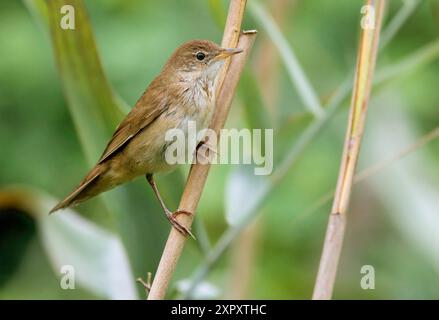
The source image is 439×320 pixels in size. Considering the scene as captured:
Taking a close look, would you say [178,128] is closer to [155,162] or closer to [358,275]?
[155,162]

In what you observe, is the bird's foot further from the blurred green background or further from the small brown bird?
the small brown bird

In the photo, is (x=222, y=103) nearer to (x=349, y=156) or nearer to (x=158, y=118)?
(x=349, y=156)

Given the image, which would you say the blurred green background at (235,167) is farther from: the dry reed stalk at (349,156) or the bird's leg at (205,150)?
the dry reed stalk at (349,156)

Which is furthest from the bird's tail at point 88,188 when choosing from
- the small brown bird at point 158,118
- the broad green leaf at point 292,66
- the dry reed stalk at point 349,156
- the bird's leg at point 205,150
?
the dry reed stalk at point 349,156

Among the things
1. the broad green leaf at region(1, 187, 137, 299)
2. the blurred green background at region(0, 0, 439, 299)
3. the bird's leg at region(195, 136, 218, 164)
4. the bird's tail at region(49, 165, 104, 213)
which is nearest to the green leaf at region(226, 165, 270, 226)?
the blurred green background at region(0, 0, 439, 299)

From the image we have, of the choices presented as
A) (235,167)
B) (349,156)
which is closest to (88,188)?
(235,167)

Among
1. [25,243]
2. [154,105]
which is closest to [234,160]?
[154,105]
